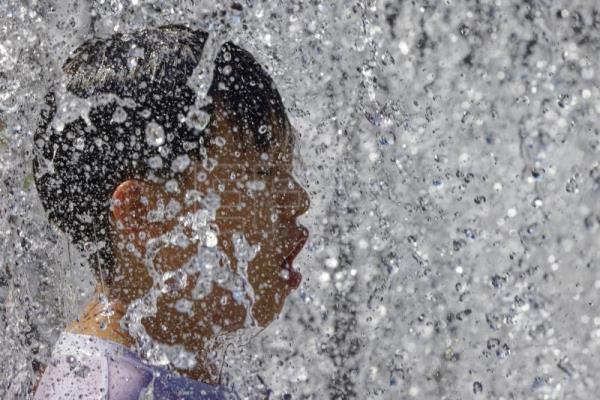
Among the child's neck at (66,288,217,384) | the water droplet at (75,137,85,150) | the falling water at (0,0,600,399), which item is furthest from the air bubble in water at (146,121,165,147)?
the falling water at (0,0,600,399)

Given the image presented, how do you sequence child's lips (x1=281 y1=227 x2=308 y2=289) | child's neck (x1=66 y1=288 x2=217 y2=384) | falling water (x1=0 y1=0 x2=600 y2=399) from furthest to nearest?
falling water (x1=0 y1=0 x2=600 y2=399)
child's lips (x1=281 y1=227 x2=308 y2=289)
child's neck (x1=66 y1=288 x2=217 y2=384)

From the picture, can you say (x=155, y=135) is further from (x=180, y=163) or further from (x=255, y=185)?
(x=255, y=185)

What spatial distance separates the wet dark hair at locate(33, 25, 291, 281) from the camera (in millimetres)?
1255

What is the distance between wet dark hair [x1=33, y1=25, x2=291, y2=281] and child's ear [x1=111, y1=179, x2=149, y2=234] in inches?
0.9

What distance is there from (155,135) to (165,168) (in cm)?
5

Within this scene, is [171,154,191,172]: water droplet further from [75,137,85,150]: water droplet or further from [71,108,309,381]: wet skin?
[75,137,85,150]: water droplet

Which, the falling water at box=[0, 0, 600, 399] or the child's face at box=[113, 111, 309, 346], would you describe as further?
the falling water at box=[0, 0, 600, 399]

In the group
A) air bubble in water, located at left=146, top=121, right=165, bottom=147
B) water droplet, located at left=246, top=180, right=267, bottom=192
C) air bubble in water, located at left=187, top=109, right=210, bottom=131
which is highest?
air bubble in water, located at left=187, top=109, right=210, bottom=131

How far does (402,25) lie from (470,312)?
64cm

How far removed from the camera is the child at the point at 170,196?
1.24m

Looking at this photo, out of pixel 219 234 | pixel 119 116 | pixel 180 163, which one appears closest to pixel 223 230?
pixel 219 234

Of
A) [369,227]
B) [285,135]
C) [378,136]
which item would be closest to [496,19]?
[378,136]

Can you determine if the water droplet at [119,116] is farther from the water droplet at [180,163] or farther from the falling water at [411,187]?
the falling water at [411,187]

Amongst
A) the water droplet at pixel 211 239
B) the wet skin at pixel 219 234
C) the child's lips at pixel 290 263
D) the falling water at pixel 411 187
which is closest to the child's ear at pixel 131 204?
the wet skin at pixel 219 234
